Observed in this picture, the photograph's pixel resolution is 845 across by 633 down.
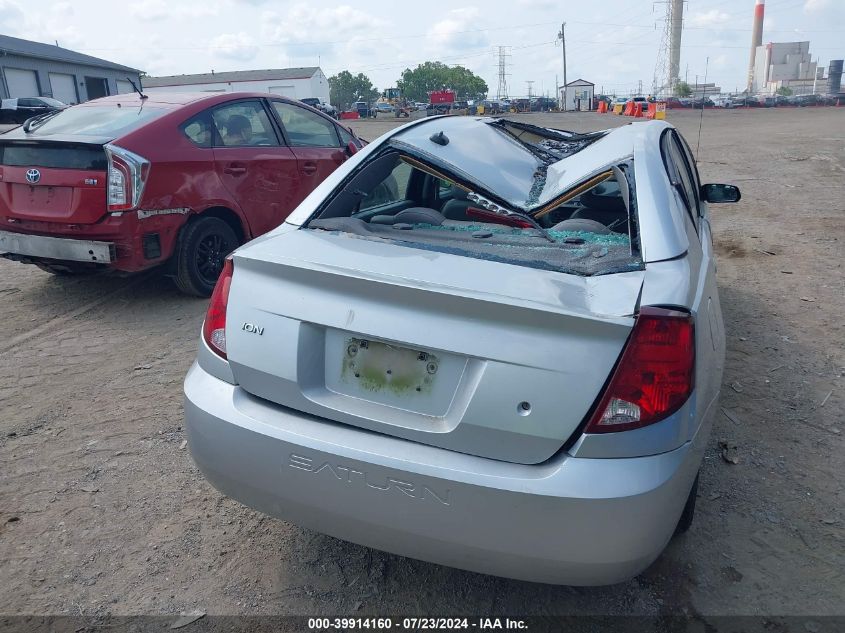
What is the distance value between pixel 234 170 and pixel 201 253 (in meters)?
0.75

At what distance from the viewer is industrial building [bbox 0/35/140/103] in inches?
1410

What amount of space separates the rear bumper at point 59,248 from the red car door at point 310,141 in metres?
1.91

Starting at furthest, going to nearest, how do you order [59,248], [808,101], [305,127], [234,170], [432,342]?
[808,101] → [305,127] → [234,170] → [59,248] → [432,342]

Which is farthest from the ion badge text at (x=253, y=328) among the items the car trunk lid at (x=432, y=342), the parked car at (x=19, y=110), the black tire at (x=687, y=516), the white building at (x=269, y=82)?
the white building at (x=269, y=82)

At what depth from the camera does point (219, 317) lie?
2.34 m

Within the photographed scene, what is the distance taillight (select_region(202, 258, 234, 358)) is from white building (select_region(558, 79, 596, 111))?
2460 inches

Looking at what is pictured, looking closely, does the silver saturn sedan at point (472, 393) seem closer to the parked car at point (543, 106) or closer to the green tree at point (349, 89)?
the parked car at point (543, 106)

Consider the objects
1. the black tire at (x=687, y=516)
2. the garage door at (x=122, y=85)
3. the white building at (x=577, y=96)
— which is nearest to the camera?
the black tire at (x=687, y=516)

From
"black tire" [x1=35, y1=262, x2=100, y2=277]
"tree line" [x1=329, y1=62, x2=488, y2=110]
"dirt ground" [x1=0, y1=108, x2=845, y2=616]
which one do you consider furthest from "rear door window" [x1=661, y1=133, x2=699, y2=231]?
"tree line" [x1=329, y1=62, x2=488, y2=110]

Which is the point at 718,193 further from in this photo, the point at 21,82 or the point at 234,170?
the point at 21,82

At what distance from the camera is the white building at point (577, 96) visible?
199 feet

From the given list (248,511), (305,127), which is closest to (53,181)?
(305,127)

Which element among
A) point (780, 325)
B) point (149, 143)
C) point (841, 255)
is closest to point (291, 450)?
point (149, 143)

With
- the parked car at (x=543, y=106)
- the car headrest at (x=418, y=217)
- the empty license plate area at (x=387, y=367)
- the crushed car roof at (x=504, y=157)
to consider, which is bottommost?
the empty license plate area at (x=387, y=367)
